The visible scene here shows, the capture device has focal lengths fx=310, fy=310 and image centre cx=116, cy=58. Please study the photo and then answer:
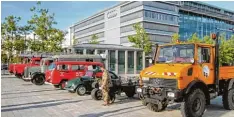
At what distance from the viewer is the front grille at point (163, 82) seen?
9.60 metres

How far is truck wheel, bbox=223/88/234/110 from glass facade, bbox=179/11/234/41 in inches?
2753

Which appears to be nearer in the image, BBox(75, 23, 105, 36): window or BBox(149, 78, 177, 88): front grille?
BBox(149, 78, 177, 88): front grille

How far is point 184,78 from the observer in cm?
954

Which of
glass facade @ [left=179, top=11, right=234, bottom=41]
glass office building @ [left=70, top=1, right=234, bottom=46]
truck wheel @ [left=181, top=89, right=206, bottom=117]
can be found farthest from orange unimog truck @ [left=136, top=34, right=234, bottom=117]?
glass facade @ [left=179, top=11, right=234, bottom=41]

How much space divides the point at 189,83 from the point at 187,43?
4.87ft

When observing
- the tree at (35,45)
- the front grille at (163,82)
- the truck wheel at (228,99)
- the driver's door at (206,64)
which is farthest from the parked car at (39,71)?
the tree at (35,45)

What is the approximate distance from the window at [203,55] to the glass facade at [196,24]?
233 feet

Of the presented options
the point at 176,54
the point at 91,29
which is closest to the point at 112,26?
the point at 91,29

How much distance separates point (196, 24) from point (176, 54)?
77.3m

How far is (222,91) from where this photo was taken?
11445mm

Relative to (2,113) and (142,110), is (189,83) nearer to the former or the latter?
(142,110)

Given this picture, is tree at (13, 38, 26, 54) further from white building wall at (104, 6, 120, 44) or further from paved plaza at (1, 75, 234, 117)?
white building wall at (104, 6, 120, 44)

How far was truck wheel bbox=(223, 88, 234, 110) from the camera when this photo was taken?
37.3 feet

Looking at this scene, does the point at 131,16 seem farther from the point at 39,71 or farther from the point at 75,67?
the point at 75,67
